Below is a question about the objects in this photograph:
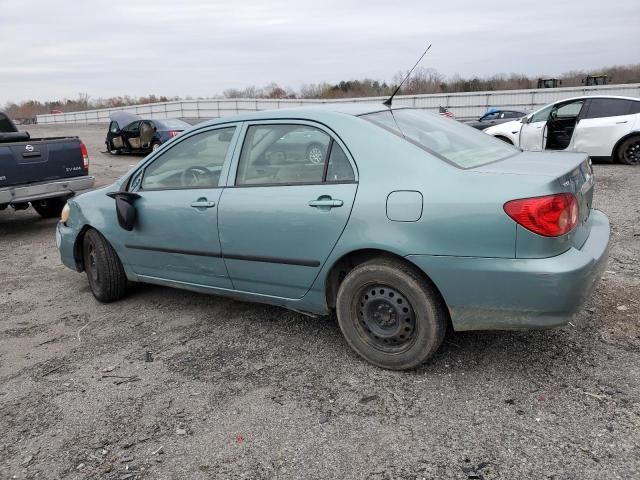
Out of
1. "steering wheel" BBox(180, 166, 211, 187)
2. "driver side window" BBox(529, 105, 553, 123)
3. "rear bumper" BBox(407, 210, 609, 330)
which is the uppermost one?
"driver side window" BBox(529, 105, 553, 123)

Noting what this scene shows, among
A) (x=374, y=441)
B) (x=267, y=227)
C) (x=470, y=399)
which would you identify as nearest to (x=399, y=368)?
(x=470, y=399)

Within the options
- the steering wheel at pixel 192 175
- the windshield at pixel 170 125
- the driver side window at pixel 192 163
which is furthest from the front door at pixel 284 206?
the windshield at pixel 170 125

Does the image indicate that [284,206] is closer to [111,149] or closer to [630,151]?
[630,151]

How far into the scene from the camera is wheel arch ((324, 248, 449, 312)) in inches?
118

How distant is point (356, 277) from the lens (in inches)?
124

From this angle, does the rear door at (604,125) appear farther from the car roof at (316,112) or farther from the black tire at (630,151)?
the car roof at (316,112)

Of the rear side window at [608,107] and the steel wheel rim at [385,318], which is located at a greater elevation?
the rear side window at [608,107]

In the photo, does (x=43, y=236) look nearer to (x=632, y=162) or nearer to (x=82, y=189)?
(x=82, y=189)

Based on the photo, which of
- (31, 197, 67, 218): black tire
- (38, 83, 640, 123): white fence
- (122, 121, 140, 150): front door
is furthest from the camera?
(38, 83, 640, 123): white fence

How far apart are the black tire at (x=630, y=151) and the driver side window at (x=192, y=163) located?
9.58 m

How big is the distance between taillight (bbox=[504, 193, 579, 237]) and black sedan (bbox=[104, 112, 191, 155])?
15398 millimetres

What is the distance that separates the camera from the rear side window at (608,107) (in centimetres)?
1048

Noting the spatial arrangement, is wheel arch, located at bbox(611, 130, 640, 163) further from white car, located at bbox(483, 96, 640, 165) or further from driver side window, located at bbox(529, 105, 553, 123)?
driver side window, located at bbox(529, 105, 553, 123)

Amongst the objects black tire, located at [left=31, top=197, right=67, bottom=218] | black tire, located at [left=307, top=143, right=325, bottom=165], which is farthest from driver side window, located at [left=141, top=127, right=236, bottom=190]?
black tire, located at [left=31, top=197, right=67, bottom=218]
